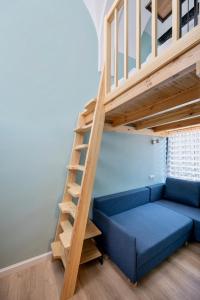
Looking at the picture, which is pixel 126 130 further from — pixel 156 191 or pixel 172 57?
pixel 172 57

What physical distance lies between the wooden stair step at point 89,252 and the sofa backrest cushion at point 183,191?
2.02m

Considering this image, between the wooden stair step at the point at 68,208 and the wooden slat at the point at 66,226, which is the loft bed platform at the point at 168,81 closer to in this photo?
the wooden stair step at the point at 68,208

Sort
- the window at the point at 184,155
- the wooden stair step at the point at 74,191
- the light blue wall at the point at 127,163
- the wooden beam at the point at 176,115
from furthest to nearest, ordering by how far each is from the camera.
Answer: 1. the window at the point at 184,155
2. the light blue wall at the point at 127,163
3. the wooden beam at the point at 176,115
4. the wooden stair step at the point at 74,191

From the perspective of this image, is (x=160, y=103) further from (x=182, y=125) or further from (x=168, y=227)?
(x=168, y=227)

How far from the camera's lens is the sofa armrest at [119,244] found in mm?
1577

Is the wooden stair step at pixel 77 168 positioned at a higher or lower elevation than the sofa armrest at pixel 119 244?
higher

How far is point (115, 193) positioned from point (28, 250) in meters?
1.52

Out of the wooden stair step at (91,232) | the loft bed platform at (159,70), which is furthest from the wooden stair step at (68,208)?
the loft bed platform at (159,70)

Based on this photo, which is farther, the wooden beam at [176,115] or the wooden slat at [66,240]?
the wooden beam at [176,115]

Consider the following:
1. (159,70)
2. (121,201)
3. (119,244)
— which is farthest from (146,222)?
(159,70)

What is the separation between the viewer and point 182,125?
271cm

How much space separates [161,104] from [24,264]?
258 cm

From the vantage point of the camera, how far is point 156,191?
3189mm

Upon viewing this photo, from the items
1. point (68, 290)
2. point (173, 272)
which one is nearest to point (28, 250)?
point (68, 290)
